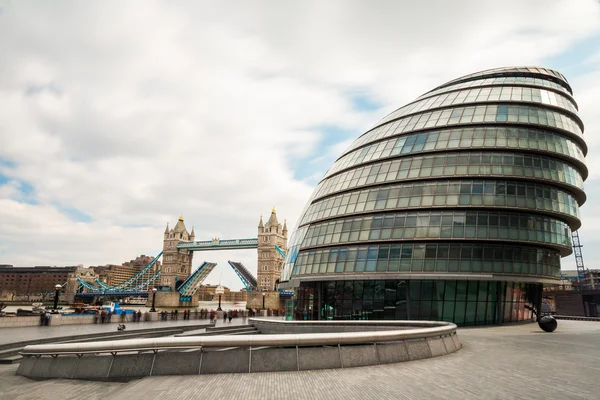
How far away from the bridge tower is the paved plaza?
161380 mm

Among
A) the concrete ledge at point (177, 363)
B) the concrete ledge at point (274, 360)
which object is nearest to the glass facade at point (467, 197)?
the concrete ledge at point (274, 360)

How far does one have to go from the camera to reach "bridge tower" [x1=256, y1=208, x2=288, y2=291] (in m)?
178

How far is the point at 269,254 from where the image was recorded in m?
182

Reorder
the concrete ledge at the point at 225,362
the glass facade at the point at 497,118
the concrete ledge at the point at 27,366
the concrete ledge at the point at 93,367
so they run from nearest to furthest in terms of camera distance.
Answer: the concrete ledge at the point at 225,362, the concrete ledge at the point at 93,367, the concrete ledge at the point at 27,366, the glass facade at the point at 497,118

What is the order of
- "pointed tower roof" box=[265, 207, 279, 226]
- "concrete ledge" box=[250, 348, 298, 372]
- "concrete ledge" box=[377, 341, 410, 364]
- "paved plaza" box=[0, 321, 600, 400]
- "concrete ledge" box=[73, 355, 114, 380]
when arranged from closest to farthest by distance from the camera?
"paved plaza" box=[0, 321, 600, 400] < "concrete ledge" box=[250, 348, 298, 372] < "concrete ledge" box=[73, 355, 114, 380] < "concrete ledge" box=[377, 341, 410, 364] < "pointed tower roof" box=[265, 207, 279, 226]

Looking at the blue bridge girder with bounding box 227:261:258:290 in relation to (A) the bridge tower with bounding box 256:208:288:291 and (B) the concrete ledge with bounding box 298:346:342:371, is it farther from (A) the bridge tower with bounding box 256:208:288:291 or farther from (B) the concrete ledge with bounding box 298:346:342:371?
(B) the concrete ledge with bounding box 298:346:342:371

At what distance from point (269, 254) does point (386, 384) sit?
17273 centimetres

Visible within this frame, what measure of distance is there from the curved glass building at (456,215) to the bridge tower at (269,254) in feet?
451

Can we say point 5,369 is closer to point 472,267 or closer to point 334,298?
point 334,298

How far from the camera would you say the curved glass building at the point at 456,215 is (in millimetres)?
34062

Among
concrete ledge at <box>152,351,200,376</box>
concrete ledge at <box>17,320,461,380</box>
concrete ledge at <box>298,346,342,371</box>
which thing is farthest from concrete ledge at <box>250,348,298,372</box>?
concrete ledge at <box>152,351,200,376</box>

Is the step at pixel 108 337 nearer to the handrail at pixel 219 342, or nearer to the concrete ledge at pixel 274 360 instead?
the handrail at pixel 219 342

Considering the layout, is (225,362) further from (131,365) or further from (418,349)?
(418,349)

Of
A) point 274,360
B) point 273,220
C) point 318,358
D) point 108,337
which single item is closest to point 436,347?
point 318,358
